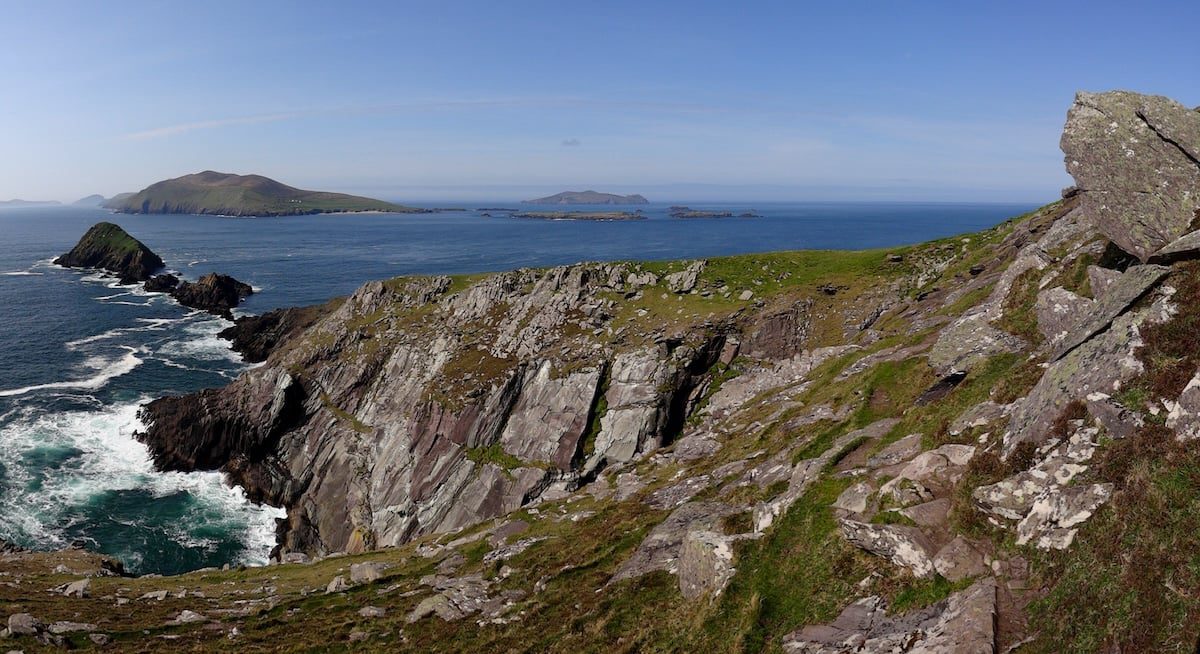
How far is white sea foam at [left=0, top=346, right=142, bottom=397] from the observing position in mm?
77963

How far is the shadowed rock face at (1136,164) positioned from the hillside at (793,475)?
10cm

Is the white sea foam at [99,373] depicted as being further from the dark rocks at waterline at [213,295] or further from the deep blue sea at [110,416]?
the dark rocks at waterline at [213,295]

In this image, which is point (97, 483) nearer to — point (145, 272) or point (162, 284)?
point (162, 284)

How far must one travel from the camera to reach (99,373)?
84.4m

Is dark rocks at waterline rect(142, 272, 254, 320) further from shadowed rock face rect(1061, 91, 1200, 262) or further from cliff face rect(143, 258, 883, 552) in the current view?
shadowed rock face rect(1061, 91, 1200, 262)

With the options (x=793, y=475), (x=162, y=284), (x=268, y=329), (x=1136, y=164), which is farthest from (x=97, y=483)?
(x=162, y=284)

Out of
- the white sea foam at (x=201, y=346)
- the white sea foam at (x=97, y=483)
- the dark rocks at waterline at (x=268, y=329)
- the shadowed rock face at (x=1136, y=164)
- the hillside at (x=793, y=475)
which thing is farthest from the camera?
the dark rocks at waterline at (x=268, y=329)

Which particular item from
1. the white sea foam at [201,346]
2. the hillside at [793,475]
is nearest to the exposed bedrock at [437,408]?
the hillside at [793,475]

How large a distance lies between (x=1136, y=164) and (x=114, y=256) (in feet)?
730

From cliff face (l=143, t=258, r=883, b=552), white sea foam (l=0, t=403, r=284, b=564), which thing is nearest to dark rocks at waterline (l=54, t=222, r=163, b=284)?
white sea foam (l=0, t=403, r=284, b=564)

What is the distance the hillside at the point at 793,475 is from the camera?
13.2m

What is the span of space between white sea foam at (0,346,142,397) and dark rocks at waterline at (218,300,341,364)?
13679mm

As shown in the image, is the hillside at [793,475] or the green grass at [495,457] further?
the green grass at [495,457]

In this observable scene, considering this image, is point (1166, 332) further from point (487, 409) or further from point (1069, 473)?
point (487, 409)
